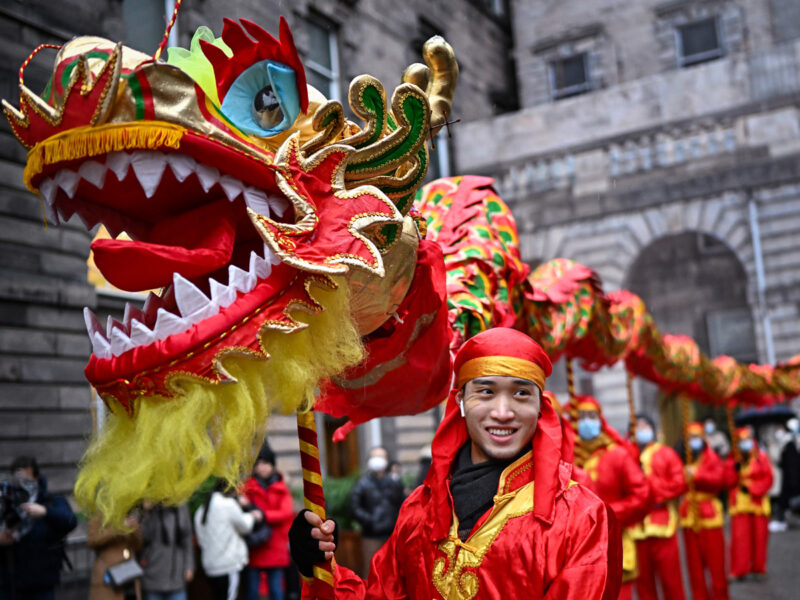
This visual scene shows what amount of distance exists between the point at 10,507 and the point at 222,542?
206cm

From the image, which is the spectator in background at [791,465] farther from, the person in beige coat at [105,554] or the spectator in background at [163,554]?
the person in beige coat at [105,554]

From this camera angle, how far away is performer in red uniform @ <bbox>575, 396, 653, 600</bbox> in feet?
23.8

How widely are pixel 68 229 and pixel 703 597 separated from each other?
7.54 metres

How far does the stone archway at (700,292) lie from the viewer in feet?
78.5

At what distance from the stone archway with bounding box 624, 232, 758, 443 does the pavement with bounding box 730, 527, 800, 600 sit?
8.35 m

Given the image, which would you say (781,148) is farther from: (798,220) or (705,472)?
(705,472)

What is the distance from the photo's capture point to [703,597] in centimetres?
932

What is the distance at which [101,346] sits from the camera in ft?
6.97

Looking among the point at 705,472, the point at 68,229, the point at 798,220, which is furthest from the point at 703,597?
the point at 798,220

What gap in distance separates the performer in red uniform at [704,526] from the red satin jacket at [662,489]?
87 cm

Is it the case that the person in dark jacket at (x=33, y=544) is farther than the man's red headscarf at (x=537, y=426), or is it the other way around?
the person in dark jacket at (x=33, y=544)

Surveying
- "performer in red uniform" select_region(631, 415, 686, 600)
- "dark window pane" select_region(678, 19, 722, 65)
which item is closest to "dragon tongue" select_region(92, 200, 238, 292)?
"performer in red uniform" select_region(631, 415, 686, 600)

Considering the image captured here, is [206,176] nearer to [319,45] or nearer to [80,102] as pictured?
[80,102]

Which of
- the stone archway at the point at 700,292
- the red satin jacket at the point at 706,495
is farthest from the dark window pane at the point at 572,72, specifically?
the red satin jacket at the point at 706,495
